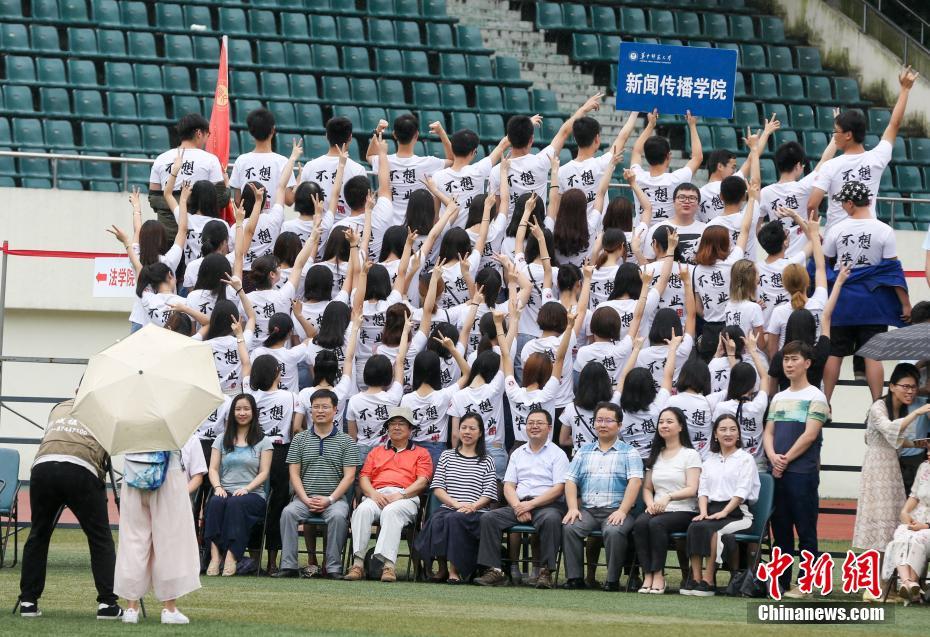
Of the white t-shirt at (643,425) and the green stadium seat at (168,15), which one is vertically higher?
the green stadium seat at (168,15)

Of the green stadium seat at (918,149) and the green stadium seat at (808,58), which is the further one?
the green stadium seat at (808,58)

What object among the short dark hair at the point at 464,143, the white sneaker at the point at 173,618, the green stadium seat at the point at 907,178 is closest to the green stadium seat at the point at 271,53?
the green stadium seat at the point at 907,178

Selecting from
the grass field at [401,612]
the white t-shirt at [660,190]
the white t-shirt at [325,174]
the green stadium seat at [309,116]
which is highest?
the green stadium seat at [309,116]

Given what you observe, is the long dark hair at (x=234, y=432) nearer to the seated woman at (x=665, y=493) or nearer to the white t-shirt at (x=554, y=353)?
the white t-shirt at (x=554, y=353)

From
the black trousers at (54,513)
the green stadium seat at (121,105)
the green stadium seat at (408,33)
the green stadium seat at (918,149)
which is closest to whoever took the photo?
the black trousers at (54,513)

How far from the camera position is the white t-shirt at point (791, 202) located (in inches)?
480

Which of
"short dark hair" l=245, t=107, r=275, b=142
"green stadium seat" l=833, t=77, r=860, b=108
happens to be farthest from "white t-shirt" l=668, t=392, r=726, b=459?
"green stadium seat" l=833, t=77, r=860, b=108

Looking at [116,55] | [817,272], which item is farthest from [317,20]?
[817,272]

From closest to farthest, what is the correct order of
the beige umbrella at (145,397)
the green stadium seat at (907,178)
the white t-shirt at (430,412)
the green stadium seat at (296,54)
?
the beige umbrella at (145,397)
the white t-shirt at (430,412)
the green stadium seat at (296,54)
the green stadium seat at (907,178)

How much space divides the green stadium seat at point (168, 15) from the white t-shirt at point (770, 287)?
37.6 feet

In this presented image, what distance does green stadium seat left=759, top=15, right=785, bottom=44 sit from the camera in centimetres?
2312

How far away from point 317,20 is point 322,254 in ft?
31.7

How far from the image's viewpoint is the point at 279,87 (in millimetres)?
20375

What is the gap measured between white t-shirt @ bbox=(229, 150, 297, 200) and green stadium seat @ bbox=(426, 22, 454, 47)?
905 cm
